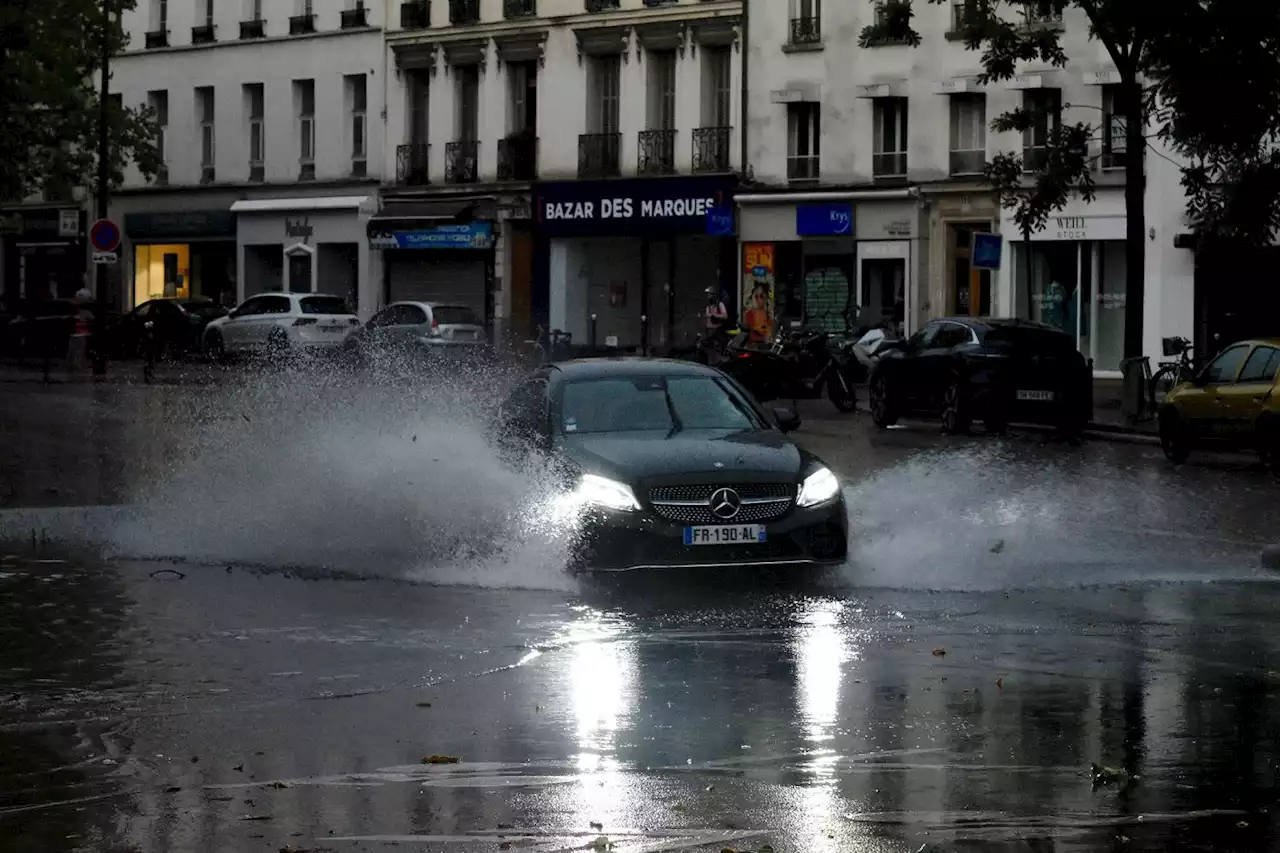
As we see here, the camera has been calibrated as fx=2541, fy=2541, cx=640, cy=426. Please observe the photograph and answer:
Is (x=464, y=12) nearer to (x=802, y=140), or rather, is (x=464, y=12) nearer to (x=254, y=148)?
(x=254, y=148)

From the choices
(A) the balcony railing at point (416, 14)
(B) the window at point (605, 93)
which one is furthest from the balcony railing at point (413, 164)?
(B) the window at point (605, 93)

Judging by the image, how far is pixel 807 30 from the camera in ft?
177

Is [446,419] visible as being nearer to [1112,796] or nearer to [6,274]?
[1112,796]

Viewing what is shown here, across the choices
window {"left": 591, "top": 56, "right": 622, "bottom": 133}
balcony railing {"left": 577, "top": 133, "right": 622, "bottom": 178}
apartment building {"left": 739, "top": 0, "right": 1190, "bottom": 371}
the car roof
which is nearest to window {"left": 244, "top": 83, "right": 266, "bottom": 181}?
balcony railing {"left": 577, "top": 133, "right": 622, "bottom": 178}

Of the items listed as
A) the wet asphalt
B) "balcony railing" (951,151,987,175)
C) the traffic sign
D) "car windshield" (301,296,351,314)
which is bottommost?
the wet asphalt

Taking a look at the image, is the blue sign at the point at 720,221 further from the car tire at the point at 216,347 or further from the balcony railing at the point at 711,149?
the car tire at the point at 216,347

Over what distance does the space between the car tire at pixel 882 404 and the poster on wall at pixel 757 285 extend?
20784 mm

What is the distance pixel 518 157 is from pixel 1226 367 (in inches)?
Result: 1397

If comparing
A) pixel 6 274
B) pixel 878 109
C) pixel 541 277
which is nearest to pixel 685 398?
pixel 878 109

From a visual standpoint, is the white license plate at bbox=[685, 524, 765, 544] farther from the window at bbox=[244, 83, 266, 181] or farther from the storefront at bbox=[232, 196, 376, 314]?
the window at bbox=[244, 83, 266, 181]

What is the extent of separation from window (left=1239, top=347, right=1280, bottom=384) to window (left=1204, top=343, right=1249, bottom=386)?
6.9 inches

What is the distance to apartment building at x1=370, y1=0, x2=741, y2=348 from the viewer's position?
5631cm

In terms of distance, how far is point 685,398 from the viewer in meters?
15.7

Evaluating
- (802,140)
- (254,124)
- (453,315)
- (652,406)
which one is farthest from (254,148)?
(652,406)
